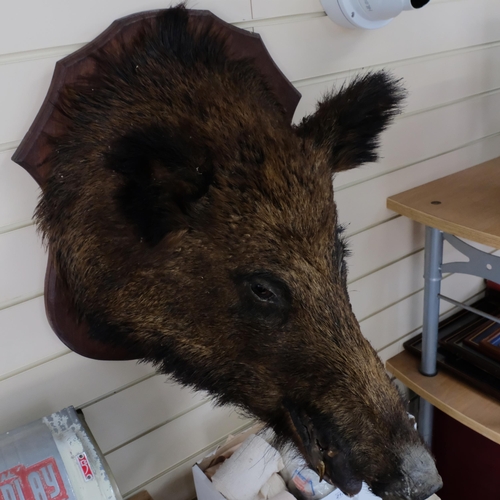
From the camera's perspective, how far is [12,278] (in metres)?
0.83

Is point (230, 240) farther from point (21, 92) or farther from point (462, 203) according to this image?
point (462, 203)

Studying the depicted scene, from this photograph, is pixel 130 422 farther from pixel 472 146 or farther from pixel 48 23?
pixel 472 146

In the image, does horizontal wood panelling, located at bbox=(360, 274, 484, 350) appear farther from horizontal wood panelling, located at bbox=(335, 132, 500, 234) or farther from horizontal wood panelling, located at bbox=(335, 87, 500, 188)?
horizontal wood panelling, located at bbox=(335, 87, 500, 188)

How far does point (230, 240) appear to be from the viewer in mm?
670

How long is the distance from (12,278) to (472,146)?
134 centimetres

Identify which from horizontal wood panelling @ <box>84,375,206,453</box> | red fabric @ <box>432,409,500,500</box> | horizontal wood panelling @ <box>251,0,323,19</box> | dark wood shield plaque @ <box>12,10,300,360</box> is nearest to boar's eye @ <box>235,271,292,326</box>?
dark wood shield plaque @ <box>12,10,300,360</box>

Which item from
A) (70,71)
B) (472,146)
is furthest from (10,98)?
(472,146)

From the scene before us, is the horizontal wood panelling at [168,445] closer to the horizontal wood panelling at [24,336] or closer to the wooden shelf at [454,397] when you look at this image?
the horizontal wood panelling at [24,336]

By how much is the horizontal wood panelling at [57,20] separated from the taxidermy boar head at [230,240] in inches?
2.0

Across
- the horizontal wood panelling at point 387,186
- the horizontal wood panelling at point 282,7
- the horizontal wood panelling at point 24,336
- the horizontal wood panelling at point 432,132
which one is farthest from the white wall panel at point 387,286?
the horizontal wood panelling at point 24,336

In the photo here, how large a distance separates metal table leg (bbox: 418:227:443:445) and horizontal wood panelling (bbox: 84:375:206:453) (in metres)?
0.75

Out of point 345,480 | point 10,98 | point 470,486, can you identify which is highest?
point 10,98

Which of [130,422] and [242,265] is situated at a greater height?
[242,265]

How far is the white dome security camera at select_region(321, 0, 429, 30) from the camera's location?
959mm
